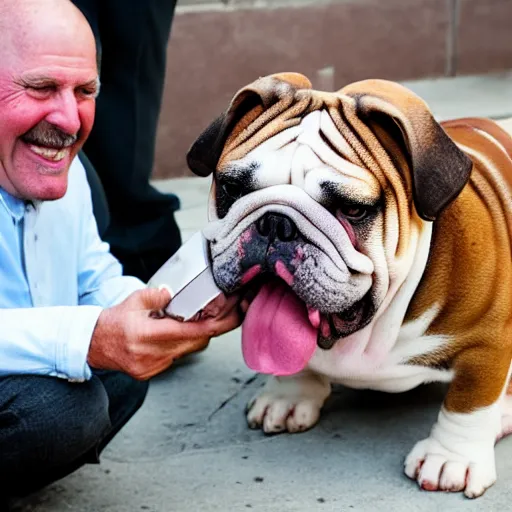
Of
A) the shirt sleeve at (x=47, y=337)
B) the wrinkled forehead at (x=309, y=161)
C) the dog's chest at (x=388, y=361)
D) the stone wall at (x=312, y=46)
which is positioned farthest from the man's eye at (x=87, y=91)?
the stone wall at (x=312, y=46)

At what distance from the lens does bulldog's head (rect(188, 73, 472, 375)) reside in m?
2.04

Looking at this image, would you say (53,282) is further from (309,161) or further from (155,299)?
(309,161)

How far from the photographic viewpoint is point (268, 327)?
6.97 feet

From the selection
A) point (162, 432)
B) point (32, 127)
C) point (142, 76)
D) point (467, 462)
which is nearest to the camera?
point (32, 127)

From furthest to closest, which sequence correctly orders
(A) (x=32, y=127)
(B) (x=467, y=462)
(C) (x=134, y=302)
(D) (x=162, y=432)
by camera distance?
(D) (x=162, y=432), (B) (x=467, y=462), (A) (x=32, y=127), (C) (x=134, y=302)

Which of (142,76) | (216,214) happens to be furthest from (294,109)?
(142,76)

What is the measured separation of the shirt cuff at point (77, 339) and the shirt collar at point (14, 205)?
279mm

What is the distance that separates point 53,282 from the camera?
233cm

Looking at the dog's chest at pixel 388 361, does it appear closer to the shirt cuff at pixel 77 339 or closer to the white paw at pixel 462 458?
the white paw at pixel 462 458

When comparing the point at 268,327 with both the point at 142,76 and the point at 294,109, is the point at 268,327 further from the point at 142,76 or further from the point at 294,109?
the point at 142,76

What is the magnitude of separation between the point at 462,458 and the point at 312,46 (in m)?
3.19

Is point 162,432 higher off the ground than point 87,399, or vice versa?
point 87,399

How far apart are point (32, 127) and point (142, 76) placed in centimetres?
118

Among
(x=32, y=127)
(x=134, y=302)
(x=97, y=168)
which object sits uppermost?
(x=32, y=127)
